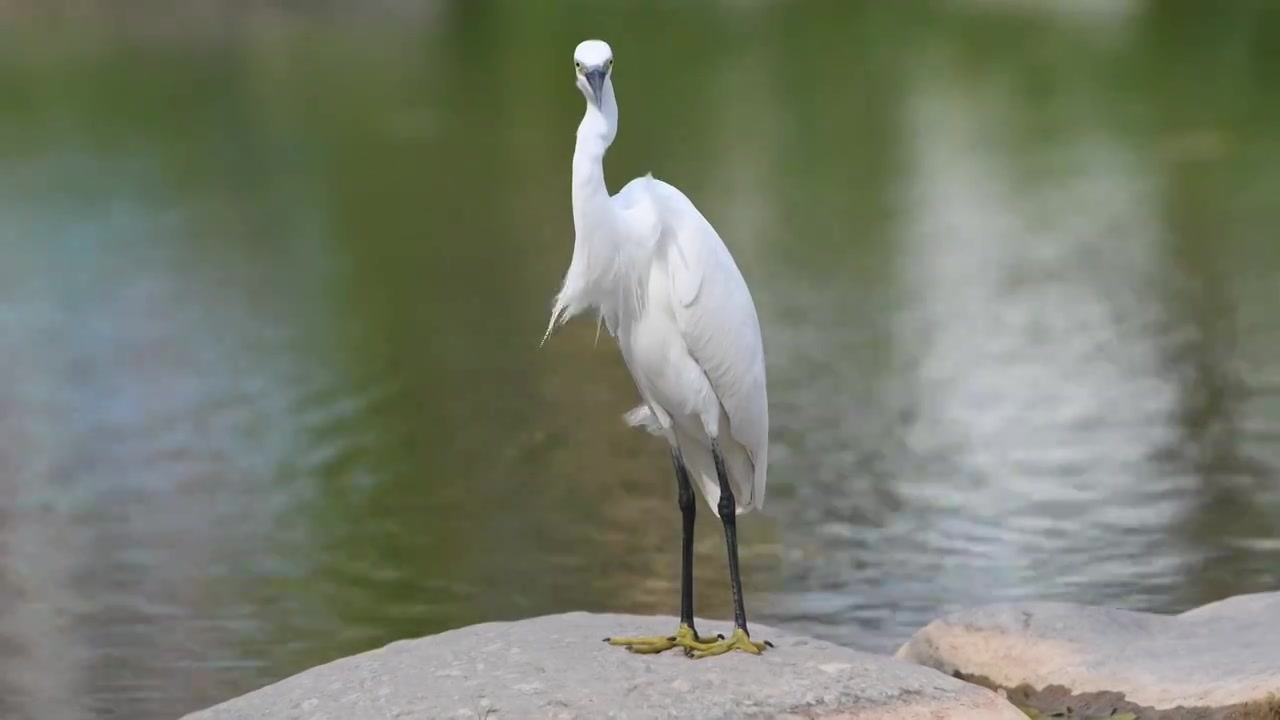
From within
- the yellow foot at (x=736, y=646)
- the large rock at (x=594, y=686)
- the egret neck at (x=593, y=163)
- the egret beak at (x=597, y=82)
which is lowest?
the large rock at (x=594, y=686)

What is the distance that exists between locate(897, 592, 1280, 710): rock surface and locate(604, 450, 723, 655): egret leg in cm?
85

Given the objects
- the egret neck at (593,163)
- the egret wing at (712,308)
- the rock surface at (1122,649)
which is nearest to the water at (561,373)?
the rock surface at (1122,649)

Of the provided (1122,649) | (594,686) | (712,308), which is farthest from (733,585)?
(1122,649)

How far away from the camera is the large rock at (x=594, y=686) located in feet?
13.5

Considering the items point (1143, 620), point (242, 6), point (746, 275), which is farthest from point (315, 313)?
point (242, 6)

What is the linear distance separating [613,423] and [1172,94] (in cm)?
1430

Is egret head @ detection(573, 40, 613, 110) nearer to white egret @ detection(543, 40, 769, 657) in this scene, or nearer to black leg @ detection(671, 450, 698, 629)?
white egret @ detection(543, 40, 769, 657)

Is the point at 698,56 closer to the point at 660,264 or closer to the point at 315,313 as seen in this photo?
the point at 315,313

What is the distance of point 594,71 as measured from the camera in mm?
4188

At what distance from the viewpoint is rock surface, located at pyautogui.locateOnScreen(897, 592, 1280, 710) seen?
463 cm

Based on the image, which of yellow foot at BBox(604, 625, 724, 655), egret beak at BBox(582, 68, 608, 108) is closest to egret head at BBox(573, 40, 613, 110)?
egret beak at BBox(582, 68, 608, 108)

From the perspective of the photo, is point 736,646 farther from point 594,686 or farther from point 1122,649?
point 1122,649

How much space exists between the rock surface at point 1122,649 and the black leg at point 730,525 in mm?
830

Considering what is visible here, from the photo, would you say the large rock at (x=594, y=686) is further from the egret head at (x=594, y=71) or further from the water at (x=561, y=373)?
the water at (x=561, y=373)
